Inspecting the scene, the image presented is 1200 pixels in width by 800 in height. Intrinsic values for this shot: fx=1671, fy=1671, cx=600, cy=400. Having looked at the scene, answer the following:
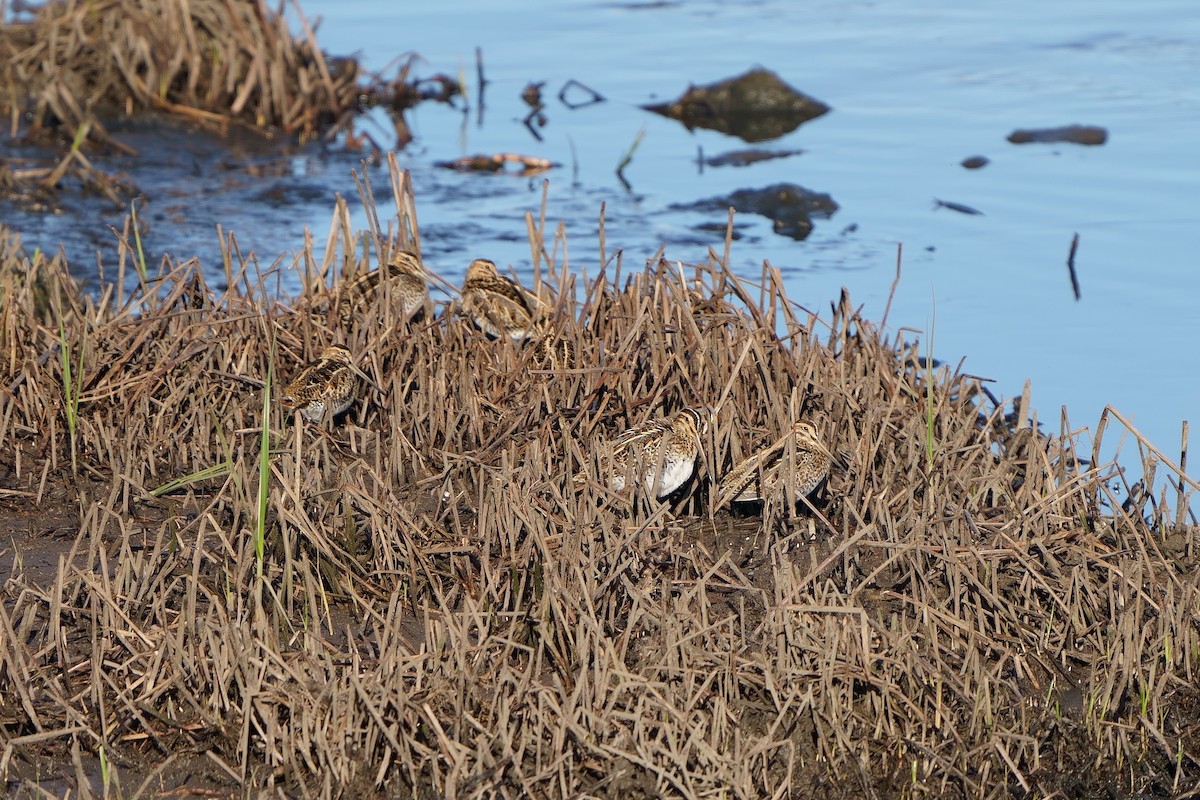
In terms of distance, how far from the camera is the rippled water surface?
7.58 meters

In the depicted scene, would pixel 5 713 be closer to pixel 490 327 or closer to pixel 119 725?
pixel 119 725

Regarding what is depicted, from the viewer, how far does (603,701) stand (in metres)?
3.96

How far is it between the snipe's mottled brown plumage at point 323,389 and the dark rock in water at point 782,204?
4180mm

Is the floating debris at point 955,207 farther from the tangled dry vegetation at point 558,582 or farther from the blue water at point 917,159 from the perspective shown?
the tangled dry vegetation at point 558,582

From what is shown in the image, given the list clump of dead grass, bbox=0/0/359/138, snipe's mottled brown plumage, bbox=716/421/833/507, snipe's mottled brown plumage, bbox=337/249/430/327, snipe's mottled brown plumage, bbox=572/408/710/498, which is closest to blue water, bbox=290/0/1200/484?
clump of dead grass, bbox=0/0/359/138

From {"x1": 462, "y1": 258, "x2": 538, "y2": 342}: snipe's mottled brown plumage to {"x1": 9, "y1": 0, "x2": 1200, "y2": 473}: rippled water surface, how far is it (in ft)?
4.84

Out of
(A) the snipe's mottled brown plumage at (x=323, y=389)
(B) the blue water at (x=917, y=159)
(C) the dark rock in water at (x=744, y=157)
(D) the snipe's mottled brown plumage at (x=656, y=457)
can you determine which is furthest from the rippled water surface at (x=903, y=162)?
(A) the snipe's mottled brown plumage at (x=323, y=389)

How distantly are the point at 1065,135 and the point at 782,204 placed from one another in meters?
2.26

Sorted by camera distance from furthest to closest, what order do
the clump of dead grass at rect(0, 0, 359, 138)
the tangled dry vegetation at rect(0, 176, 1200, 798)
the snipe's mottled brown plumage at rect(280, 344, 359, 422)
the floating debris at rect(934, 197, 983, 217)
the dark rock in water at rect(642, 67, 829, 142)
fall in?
the dark rock in water at rect(642, 67, 829, 142), the clump of dead grass at rect(0, 0, 359, 138), the floating debris at rect(934, 197, 983, 217), the snipe's mottled brown plumage at rect(280, 344, 359, 422), the tangled dry vegetation at rect(0, 176, 1200, 798)

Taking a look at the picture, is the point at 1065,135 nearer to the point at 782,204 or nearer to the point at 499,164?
the point at 782,204

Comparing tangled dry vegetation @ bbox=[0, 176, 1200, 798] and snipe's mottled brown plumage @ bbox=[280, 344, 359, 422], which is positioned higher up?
snipe's mottled brown plumage @ bbox=[280, 344, 359, 422]

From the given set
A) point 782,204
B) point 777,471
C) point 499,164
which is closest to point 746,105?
point 499,164

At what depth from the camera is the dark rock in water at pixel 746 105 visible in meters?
11.6

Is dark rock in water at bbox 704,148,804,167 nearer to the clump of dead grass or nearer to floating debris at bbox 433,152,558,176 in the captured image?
floating debris at bbox 433,152,558,176
